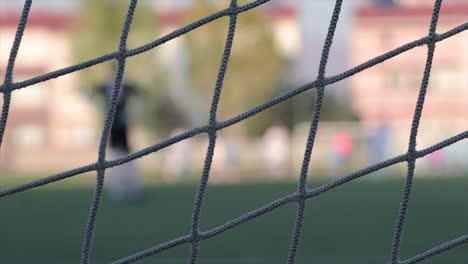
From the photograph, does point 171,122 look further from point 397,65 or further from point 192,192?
point 192,192

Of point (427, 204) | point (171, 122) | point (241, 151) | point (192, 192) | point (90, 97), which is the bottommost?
point (427, 204)

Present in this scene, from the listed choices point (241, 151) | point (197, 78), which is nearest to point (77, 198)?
point (241, 151)

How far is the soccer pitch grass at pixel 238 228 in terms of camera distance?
182 inches

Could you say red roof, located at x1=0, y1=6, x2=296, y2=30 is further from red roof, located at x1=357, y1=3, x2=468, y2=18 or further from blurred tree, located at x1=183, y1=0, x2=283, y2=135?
blurred tree, located at x1=183, y1=0, x2=283, y2=135

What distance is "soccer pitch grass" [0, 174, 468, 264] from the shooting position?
4.61 meters

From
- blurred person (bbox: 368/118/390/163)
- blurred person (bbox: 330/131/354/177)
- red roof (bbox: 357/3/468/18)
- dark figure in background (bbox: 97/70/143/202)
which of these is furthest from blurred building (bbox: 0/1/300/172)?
dark figure in background (bbox: 97/70/143/202)

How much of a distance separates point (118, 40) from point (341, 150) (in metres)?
18.1

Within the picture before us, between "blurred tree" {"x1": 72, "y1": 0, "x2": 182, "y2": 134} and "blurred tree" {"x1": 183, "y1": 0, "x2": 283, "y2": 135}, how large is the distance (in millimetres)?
1357

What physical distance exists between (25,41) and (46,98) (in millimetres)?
4168

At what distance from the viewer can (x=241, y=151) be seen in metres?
30.2

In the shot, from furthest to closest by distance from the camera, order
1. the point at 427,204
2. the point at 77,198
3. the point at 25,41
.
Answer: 1. the point at 25,41
2. the point at 77,198
3. the point at 427,204

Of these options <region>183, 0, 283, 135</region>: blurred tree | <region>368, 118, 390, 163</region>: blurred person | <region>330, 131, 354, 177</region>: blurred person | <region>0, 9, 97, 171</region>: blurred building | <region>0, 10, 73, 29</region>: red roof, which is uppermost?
<region>0, 10, 73, 29</region>: red roof

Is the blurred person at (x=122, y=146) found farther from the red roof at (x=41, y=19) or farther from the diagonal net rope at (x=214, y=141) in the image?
the red roof at (x=41, y=19)

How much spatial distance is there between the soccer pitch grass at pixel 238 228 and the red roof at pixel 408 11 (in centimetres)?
3490
